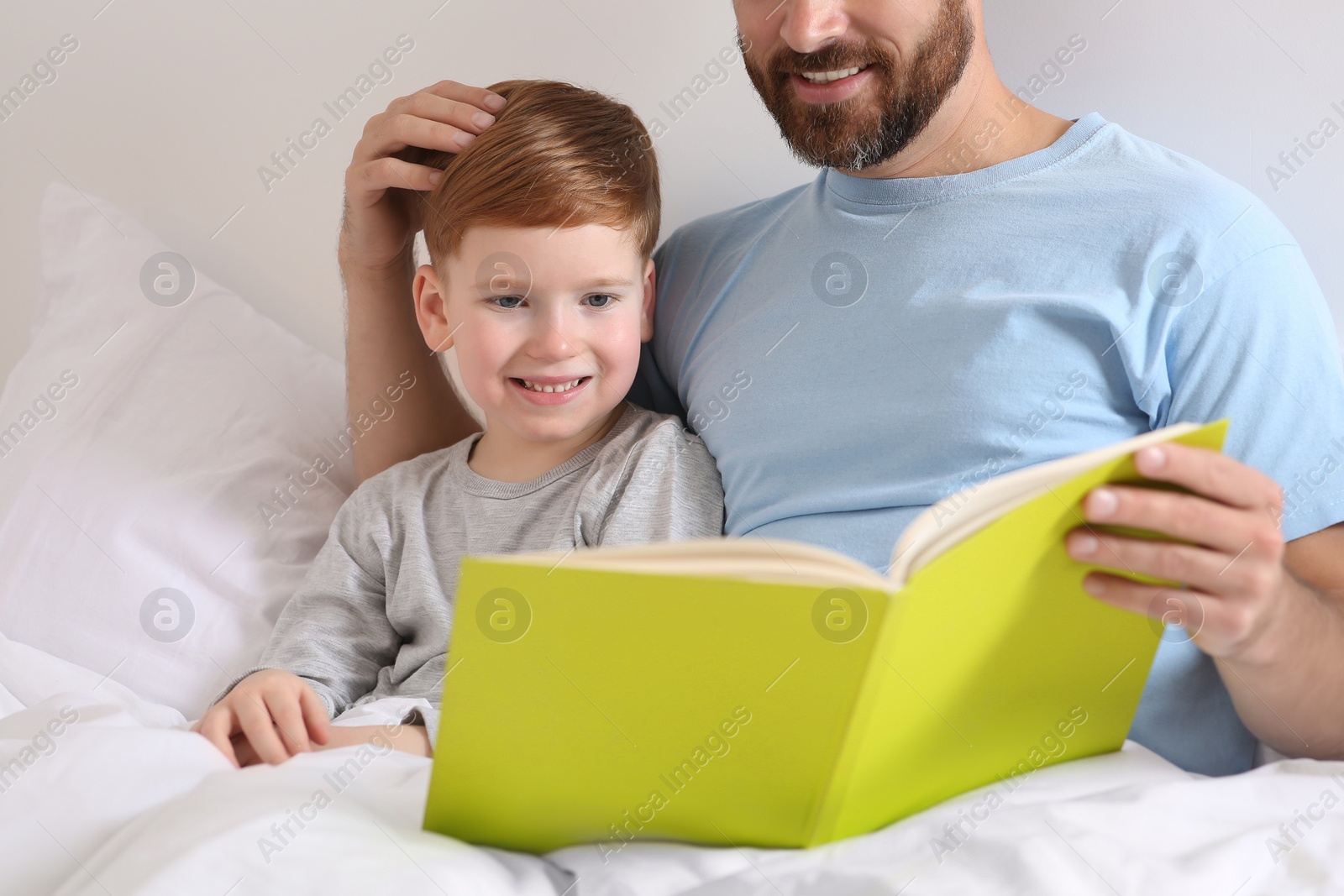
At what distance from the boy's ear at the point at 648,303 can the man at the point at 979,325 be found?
0.12 feet

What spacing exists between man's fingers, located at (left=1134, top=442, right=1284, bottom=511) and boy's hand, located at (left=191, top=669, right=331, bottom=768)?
703mm

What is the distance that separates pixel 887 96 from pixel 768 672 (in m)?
0.72

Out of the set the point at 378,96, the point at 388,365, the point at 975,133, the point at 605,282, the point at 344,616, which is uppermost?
the point at 378,96

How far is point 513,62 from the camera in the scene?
5.08 feet

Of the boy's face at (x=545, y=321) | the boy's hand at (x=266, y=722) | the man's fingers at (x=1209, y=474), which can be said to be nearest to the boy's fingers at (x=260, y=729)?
the boy's hand at (x=266, y=722)

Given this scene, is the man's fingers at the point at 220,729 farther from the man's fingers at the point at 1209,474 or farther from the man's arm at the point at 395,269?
the man's fingers at the point at 1209,474

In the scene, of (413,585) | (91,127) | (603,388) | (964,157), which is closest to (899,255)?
(964,157)

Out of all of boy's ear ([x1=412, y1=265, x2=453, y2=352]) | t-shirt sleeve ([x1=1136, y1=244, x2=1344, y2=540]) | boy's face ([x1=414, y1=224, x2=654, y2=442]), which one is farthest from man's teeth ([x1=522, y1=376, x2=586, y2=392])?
t-shirt sleeve ([x1=1136, y1=244, x2=1344, y2=540])

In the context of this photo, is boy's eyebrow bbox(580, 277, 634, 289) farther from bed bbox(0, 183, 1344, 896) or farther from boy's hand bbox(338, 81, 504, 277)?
bed bbox(0, 183, 1344, 896)

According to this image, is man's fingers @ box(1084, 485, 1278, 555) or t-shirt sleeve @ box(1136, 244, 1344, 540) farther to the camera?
t-shirt sleeve @ box(1136, 244, 1344, 540)

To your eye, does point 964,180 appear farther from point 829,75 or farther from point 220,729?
point 220,729

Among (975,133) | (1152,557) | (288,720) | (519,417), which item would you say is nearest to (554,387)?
(519,417)

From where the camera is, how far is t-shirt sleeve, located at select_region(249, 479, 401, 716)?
1.12 meters

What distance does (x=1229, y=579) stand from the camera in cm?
69
